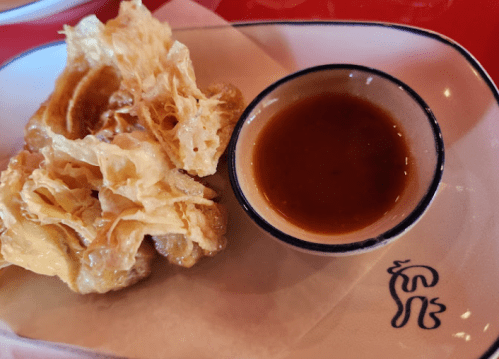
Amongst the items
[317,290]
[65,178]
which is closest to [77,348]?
[65,178]

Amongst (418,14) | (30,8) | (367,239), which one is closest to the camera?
(367,239)

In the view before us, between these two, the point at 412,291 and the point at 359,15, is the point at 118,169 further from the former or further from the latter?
the point at 359,15

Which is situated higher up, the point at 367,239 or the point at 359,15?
the point at 359,15

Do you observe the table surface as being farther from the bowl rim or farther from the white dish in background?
the bowl rim

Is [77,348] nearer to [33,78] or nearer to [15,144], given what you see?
[15,144]

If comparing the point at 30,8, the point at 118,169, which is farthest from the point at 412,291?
the point at 30,8

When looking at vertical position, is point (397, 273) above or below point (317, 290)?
above

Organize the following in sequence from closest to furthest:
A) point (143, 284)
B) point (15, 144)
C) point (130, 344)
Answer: point (130, 344) → point (143, 284) → point (15, 144)

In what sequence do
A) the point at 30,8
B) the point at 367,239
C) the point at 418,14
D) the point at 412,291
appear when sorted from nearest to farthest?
1. the point at 367,239
2. the point at 412,291
3. the point at 30,8
4. the point at 418,14
